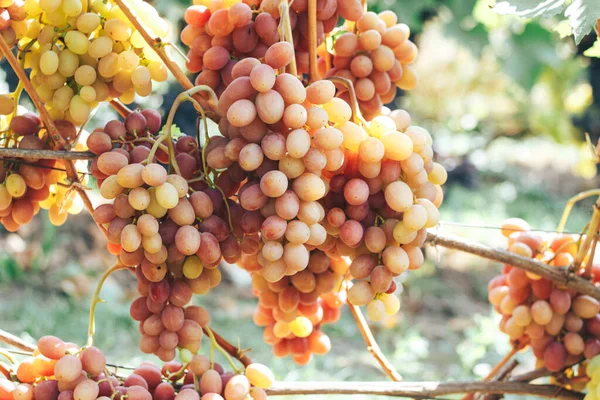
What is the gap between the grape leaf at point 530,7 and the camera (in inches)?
19.4

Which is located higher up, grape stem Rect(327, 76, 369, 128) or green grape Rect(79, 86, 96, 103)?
grape stem Rect(327, 76, 369, 128)

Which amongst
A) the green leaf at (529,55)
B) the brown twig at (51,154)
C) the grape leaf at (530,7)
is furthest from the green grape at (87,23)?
the green leaf at (529,55)

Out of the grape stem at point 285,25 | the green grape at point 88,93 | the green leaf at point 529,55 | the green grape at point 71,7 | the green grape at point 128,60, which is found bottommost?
the green leaf at point 529,55

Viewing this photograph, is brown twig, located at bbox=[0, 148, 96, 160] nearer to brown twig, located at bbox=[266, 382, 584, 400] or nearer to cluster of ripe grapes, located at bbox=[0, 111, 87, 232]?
cluster of ripe grapes, located at bbox=[0, 111, 87, 232]

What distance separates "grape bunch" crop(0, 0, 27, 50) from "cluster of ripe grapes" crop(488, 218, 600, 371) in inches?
20.8

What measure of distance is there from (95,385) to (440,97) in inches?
213

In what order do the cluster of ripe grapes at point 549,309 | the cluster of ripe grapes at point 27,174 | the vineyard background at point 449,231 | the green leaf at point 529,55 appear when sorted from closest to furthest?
the cluster of ripe grapes at point 27,174 < the cluster of ripe grapes at point 549,309 < the vineyard background at point 449,231 < the green leaf at point 529,55

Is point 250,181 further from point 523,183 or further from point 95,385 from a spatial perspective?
point 523,183

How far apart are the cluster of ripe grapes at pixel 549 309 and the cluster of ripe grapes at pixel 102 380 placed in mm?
318

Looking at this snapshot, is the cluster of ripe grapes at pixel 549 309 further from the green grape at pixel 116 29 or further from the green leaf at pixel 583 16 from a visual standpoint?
the green grape at pixel 116 29

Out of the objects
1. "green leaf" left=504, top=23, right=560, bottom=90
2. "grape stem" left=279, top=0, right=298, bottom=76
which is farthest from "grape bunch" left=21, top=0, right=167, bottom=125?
"green leaf" left=504, top=23, right=560, bottom=90

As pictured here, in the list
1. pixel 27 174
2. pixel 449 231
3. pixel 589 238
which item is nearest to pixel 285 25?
pixel 27 174

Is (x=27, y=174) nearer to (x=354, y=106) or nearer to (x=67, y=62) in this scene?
(x=67, y=62)

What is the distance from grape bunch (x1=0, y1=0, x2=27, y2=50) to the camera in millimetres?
514
